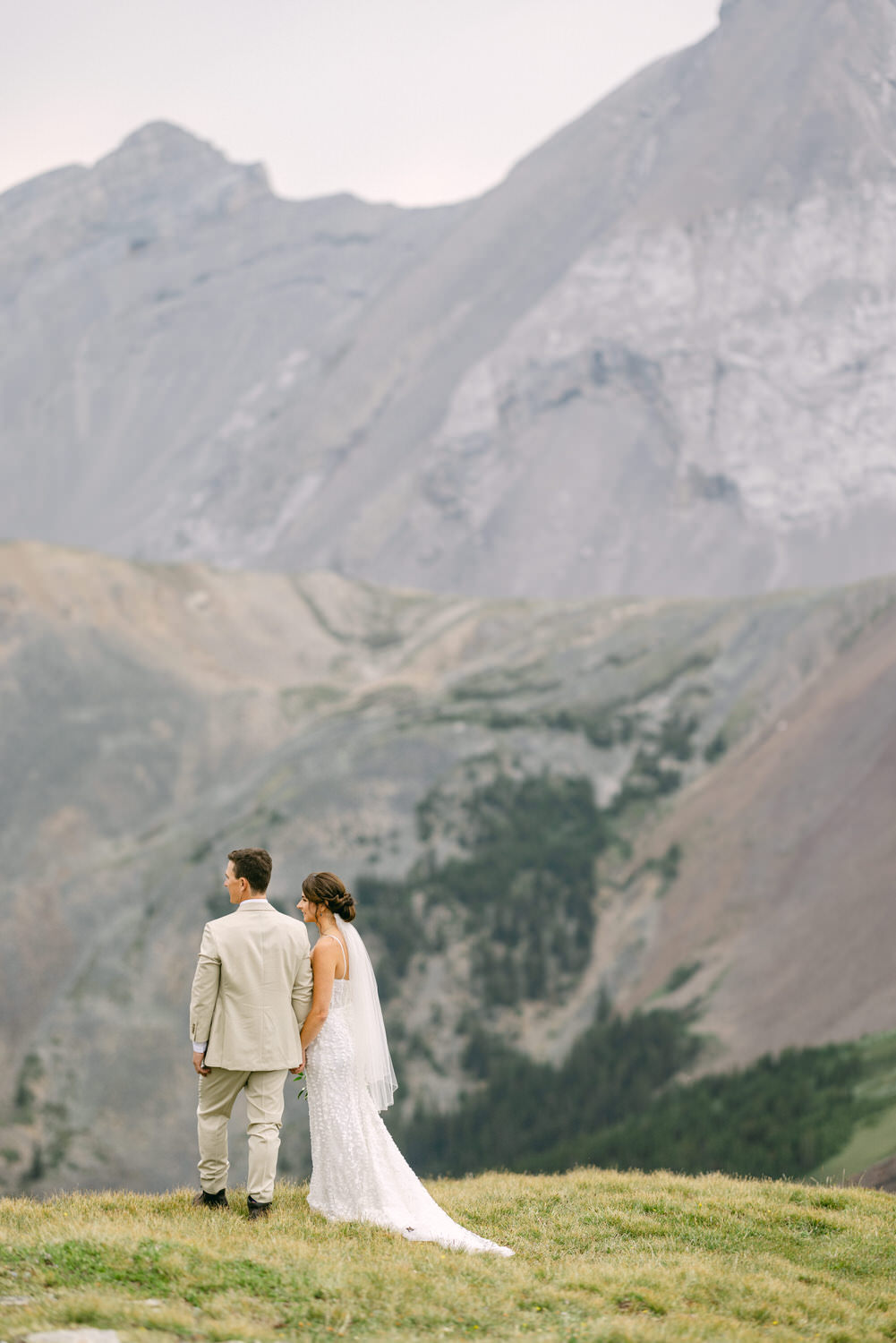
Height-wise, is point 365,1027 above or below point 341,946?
below

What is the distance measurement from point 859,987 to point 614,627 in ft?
110

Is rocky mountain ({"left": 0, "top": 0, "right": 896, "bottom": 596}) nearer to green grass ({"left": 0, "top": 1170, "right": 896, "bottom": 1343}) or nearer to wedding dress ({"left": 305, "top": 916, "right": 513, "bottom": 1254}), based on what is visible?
green grass ({"left": 0, "top": 1170, "right": 896, "bottom": 1343})

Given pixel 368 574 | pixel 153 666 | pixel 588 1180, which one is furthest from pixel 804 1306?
pixel 368 574

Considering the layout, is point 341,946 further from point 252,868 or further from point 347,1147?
point 347,1147

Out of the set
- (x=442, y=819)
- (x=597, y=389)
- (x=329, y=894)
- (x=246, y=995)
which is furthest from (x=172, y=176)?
(x=246, y=995)

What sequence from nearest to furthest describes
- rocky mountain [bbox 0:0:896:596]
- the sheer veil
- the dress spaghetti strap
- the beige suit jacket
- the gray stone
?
the gray stone → the beige suit jacket → the dress spaghetti strap → the sheer veil → rocky mountain [bbox 0:0:896:596]

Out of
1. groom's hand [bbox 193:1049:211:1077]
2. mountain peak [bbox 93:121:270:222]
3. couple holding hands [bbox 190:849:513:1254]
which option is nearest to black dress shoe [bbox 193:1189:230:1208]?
couple holding hands [bbox 190:849:513:1254]

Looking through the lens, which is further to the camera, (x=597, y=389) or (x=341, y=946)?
(x=597, y=389)

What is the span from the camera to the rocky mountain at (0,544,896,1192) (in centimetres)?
3850

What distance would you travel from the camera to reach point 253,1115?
853 cm

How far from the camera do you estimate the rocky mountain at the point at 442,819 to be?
38500mm

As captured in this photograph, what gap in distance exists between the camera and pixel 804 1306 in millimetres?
7793

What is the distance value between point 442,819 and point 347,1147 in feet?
135

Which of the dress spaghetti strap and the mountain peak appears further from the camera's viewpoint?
the mountain peak
